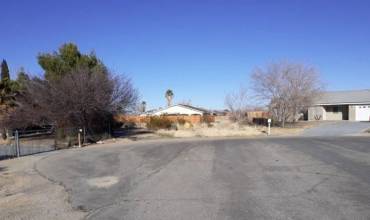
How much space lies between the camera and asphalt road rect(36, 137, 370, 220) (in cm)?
809

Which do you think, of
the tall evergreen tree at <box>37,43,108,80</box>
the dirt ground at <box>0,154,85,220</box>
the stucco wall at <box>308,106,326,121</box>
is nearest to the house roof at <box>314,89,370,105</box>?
the stucco wall at <box>308,106,326,121</box>

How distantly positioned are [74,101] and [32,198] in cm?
1999

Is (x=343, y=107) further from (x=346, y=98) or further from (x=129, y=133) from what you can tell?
(x=129, y=133)

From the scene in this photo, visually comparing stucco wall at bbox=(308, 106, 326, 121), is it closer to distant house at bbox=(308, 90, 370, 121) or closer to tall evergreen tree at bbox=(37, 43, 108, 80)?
distant house at bbox=(308, 90, 370, 121)

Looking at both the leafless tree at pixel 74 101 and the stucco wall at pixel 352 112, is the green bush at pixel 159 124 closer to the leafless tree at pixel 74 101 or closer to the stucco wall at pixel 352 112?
the leafless tree at pixel 74 101

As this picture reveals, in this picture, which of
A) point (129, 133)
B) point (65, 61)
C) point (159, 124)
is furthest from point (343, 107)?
point (65, 61)

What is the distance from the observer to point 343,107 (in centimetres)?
6450

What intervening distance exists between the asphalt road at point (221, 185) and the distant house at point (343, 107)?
46.1 metres

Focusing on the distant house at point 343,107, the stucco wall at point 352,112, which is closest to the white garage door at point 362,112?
the distant house at point 343,107

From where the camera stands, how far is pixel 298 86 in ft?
161

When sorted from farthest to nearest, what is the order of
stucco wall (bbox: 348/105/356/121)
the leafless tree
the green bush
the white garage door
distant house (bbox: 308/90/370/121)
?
stucco wall (bbox: 348/105/356/121) → distant house (bbox: 308/90/370/121) → the white garage door → the green bush → the leafless tree

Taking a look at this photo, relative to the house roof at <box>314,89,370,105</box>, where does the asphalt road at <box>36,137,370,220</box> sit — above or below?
→ below

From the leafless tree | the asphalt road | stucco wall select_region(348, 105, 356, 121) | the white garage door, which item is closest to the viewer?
the asphalt road

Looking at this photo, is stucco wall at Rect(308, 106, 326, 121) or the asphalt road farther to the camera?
stucco wall at Rect(308, 106, 326, 121)
